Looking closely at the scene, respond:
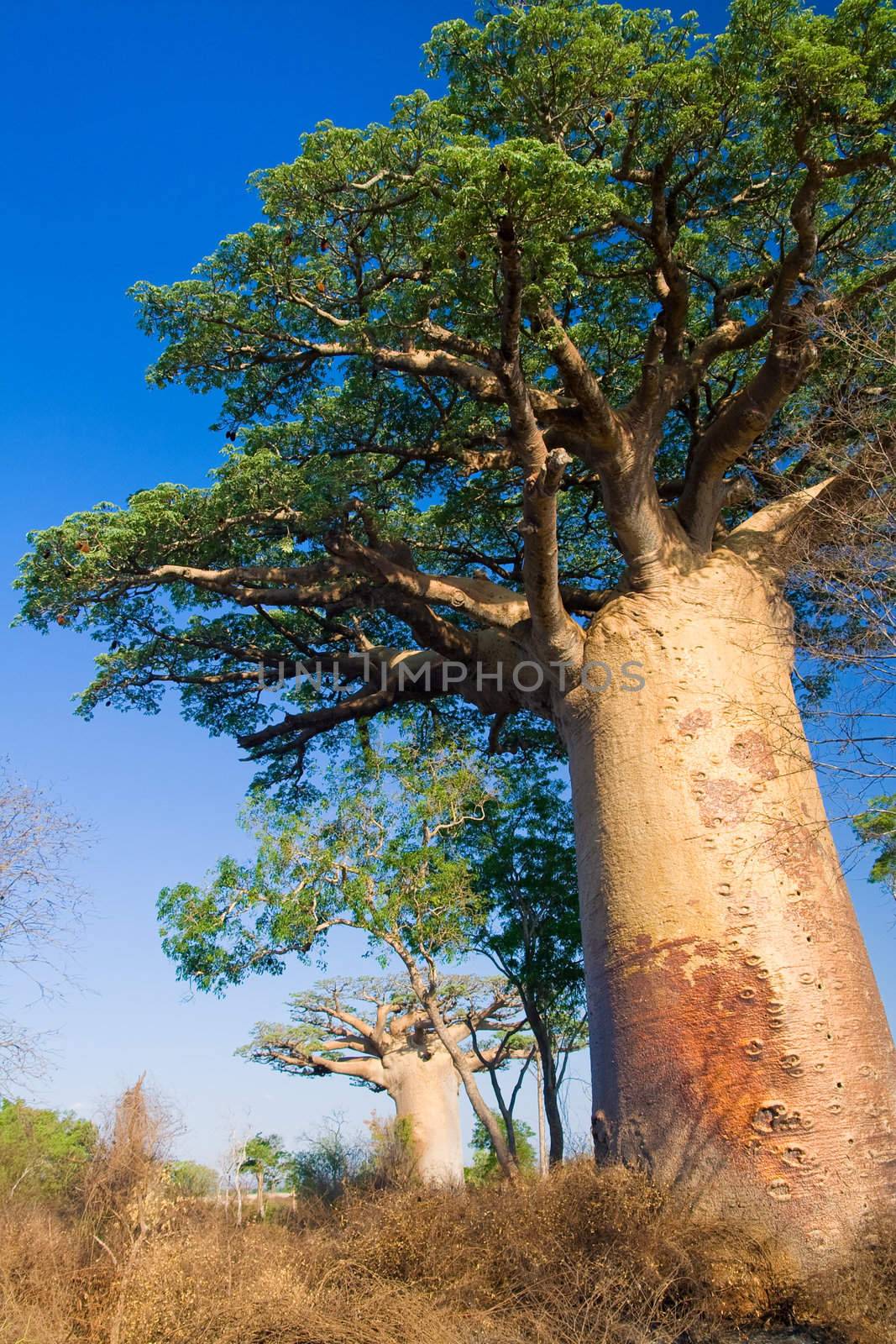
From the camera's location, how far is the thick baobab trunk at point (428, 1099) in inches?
625

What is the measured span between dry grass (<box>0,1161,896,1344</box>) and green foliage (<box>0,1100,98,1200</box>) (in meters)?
6.18

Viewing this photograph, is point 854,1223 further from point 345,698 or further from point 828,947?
point 345,698

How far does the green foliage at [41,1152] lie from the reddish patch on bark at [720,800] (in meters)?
8.13

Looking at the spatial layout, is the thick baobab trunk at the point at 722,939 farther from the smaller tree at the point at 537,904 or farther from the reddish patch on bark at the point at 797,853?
the smaller tree at the point at 537,904

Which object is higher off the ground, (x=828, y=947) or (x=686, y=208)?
(x=686, y=208)

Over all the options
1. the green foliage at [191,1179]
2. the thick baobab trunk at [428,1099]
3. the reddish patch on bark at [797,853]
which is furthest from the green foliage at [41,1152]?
the reddish patch on bark at [797,853]

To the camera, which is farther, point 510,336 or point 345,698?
point 345,698

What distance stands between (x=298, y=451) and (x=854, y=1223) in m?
6.50

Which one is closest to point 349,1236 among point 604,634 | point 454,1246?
point 454,1246

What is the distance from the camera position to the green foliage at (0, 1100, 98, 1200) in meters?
11.6

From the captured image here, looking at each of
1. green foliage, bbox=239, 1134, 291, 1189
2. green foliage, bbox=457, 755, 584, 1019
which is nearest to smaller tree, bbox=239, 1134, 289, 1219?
green foliage, bbox=239, 1134, 291, 1189

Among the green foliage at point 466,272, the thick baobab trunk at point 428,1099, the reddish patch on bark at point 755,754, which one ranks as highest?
the green foliage at point 466,272

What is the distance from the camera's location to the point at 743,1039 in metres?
5.02

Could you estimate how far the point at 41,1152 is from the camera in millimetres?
18062
